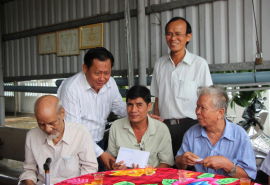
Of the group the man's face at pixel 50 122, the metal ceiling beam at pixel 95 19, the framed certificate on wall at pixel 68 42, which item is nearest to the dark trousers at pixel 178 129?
the man's face at pixel 50 122

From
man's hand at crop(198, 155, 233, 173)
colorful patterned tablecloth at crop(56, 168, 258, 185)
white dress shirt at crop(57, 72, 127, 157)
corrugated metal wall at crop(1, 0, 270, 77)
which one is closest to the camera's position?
colorful patterned tablecloth at crop(56, 168, 258, 185)

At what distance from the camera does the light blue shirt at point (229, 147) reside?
7.51 ft

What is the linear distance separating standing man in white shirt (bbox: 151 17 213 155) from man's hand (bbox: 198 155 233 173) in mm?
960

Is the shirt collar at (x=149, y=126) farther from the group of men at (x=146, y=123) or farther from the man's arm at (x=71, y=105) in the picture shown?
the man's arm at (x=71, y=105)

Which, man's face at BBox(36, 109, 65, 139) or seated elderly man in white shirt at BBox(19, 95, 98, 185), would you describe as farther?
seated elderly man in white shirt at BBox(19, 95, 98, 185)

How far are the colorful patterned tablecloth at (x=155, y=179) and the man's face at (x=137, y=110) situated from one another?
Answer: 2.71 feet

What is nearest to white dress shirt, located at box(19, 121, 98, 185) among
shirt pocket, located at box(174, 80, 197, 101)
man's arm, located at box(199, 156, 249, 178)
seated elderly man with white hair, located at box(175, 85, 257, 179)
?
seated elderly man with white hair, located at box(175, 85, 257, 179)

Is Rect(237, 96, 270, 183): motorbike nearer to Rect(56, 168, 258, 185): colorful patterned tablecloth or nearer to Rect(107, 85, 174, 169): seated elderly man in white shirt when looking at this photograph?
Rect(107, 85, 174, 169): seated elderly man in white shirt

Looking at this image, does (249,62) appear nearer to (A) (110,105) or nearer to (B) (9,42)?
(A) (110,105)

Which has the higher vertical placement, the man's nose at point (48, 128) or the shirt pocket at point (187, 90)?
the shirt pocket at point (187, 90)

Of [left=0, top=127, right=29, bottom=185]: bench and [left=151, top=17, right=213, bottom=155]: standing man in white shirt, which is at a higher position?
[left=151, top=17, right=213, bottom=155]: standing man in white shirt

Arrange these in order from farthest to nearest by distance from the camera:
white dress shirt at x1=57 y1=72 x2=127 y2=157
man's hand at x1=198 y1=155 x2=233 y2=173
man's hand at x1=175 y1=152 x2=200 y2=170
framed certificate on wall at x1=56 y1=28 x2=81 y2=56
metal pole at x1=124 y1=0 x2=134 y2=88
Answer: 1. framed certificate on wall at x1=56 y1=28 x2=81 y2=56
2. metal pole at x1=124 y1=0 x2=134 y2=88
3. white dress shirt at x1=57 y1=72 x2=127 y2=157
4. man's hand at x1=175 y1=152 x2=200 y2=170
5. man's hand at x1=198 y1=155 x2=233 y2=173

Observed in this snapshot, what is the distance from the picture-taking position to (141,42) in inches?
160

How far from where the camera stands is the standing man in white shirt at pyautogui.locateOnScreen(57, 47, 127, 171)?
289 cm
